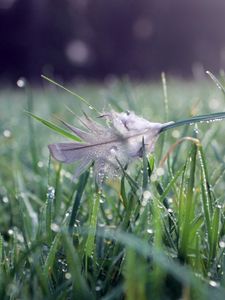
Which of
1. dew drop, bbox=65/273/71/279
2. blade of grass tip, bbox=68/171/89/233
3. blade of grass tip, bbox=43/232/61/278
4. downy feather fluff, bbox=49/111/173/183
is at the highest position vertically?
downy feather fluff, bbox=49/111/173/183

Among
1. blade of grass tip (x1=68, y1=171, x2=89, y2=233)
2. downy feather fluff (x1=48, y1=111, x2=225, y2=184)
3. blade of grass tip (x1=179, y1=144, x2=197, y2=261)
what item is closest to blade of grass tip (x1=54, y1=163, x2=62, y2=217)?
blade of grass tip (x1=68, y1=171, x2=89, y2=233)

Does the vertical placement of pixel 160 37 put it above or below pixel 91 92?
above

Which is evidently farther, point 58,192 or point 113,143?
point 58,192

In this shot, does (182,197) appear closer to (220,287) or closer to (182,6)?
(220,287)

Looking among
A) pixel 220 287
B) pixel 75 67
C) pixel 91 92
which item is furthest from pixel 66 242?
pixel 75 67

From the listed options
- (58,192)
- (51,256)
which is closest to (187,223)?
(51,256)

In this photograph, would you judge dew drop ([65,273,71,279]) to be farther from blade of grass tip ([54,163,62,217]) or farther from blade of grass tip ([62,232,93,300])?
blade of grass tip ([54,163,62,217])

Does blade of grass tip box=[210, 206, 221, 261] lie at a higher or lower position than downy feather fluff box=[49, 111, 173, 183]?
lower

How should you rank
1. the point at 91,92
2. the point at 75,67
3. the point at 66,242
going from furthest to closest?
the point at 75,67, the point at 91,92, the point at 66,242

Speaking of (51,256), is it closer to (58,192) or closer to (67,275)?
(67,275)

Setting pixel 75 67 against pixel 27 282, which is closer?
pixel 27 282

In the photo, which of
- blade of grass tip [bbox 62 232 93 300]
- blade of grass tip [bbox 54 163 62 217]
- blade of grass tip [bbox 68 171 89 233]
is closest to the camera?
blade of grass tip [bbox 62 232 93 300]
